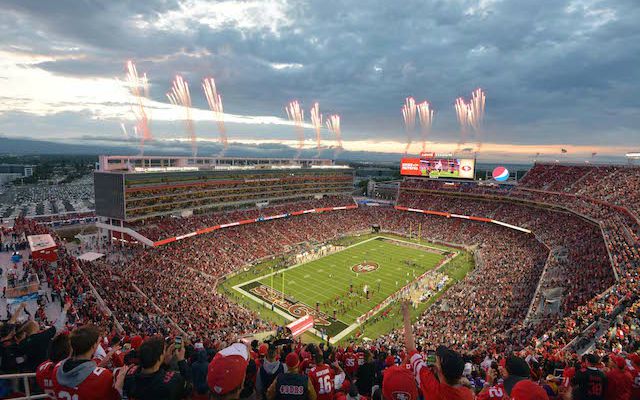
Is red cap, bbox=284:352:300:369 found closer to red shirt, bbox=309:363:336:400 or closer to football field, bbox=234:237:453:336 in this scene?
red shirt, bbox=309:363:336:400

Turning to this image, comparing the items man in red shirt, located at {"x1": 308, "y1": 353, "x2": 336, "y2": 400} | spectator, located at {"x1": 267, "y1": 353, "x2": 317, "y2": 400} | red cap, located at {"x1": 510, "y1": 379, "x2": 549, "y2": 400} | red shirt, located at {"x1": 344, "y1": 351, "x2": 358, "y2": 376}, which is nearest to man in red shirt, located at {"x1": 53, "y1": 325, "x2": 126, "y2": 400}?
spectator, located at {"x1": 267, "y1": 353, "x2": 317, "y2": 400}

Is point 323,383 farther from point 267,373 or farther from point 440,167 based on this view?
point 440,167

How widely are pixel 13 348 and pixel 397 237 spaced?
53737 millimetres

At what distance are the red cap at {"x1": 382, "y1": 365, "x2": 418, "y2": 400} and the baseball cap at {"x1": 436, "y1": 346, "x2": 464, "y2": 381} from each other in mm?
640

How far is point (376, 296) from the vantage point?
32.6 m

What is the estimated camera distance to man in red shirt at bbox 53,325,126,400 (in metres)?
3.76

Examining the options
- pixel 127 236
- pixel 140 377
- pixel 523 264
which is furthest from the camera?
pixel 127 236

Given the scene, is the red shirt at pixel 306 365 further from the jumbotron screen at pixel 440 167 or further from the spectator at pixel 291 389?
the jumbotron screen at pixel 440 167

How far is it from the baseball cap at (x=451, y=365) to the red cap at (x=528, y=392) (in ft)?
2.19

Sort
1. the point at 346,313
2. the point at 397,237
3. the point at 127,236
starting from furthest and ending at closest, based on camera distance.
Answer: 1. the point at 397,237
2. the point at 127,236
3. the point at 346,313

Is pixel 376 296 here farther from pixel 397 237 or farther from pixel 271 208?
pixel 271 208

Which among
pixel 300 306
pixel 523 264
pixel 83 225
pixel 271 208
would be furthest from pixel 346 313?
pixel 83 225

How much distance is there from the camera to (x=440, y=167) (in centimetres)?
6366

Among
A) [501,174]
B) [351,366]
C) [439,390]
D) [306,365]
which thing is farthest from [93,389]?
[501,174]
